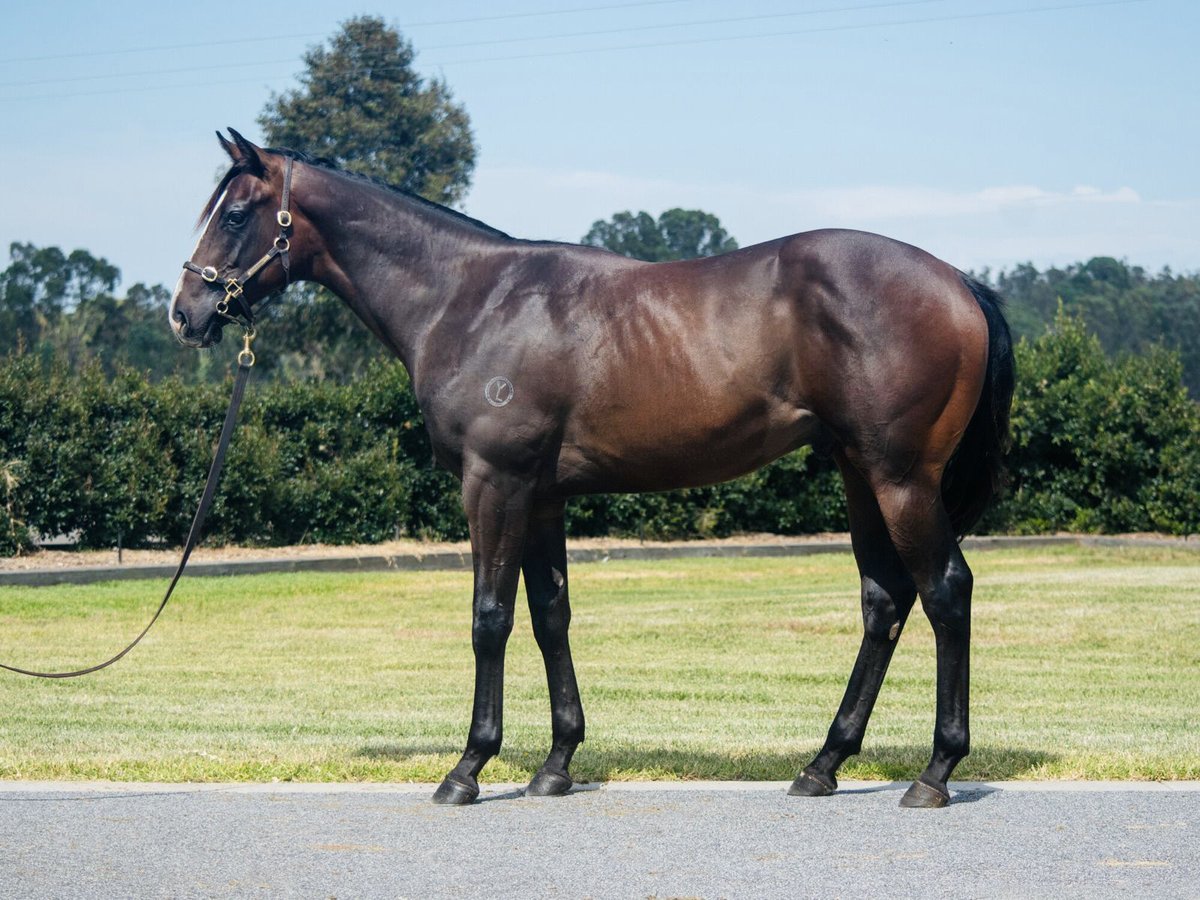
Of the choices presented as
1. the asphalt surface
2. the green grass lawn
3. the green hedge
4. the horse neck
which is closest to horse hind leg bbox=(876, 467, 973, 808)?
the asphalt surface

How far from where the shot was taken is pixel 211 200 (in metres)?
6.30

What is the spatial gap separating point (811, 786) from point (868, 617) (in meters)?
0.77

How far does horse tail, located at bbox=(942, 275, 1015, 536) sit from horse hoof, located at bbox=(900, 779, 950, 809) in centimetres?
110

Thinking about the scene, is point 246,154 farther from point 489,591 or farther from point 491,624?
point 491,624

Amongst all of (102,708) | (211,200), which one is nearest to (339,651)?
(102,708)

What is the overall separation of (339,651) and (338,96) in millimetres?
27355

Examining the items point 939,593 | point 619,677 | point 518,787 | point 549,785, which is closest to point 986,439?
point 939,593

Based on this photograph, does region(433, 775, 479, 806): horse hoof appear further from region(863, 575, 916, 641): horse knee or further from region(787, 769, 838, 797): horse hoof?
region(863, 575, 916, 641): horse knee

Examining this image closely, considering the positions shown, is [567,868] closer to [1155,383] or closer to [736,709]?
[736,709]

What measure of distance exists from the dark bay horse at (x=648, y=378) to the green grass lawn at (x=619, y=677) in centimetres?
77

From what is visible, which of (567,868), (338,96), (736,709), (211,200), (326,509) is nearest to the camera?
(567,868)

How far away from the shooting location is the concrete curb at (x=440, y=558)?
1812 centimetres

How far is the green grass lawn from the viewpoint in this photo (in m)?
6.82

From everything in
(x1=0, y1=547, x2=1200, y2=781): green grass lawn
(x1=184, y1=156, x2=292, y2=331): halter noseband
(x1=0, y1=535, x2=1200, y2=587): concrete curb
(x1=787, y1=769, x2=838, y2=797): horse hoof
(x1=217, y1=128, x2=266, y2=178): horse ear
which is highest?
(x1=217, y1=128, x2=266, y2=178): horse ear
